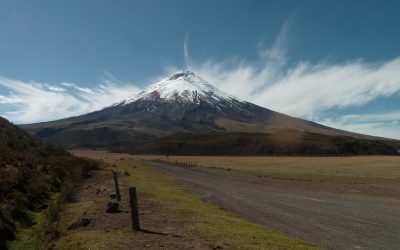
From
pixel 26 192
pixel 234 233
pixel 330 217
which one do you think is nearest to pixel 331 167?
pixel 330 217

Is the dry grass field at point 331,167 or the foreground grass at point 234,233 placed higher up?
the dry grass field at point 331,167

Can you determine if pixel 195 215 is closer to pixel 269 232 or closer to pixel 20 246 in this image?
pixel 269 232

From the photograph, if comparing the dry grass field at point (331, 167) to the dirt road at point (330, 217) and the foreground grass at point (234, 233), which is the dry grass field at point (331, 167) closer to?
the dirt road at point (330, 217)

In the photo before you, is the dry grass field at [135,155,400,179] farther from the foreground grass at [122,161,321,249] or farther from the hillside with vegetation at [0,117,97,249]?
the foreground grass at [122,161,321,249]

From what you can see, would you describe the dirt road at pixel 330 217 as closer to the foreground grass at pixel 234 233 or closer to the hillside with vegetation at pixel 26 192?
the foreground grass at pixel 234 233

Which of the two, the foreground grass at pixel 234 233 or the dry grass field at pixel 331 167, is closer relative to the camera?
the foreground grass at pixel 234 233

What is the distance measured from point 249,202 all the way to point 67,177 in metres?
22.5

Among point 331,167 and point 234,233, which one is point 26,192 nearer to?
point 234,233

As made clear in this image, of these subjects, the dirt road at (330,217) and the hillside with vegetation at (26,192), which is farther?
the hillside with vegetation at (26,192)

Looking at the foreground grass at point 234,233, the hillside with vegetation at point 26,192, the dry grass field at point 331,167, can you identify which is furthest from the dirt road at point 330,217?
the dry grass field at point 331,167

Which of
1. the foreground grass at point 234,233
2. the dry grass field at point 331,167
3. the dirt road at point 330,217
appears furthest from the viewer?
the dry grass field at point 331,167

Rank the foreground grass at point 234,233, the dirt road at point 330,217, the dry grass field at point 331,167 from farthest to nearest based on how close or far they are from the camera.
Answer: the dry grass field at point 331,167, the dirt road at point 330,217, the foreground grass at point 234,233

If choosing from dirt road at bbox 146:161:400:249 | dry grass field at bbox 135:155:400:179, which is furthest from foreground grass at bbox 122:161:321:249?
dry grass field at bbox 135:155:400:179

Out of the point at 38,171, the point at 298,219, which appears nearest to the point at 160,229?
the point at 298,219
